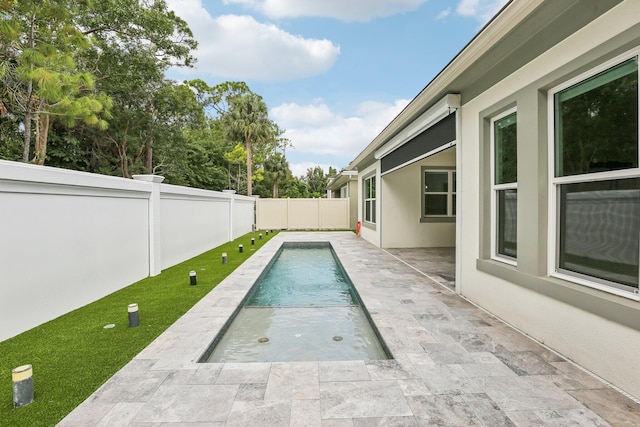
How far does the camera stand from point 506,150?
4.19 metres

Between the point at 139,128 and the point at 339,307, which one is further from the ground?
the point at 139,128

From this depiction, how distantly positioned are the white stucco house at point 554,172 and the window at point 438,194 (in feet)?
17.0

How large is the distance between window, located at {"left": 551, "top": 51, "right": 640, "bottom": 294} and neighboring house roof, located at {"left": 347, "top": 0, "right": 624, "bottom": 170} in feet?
1.75

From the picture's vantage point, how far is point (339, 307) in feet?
16.8

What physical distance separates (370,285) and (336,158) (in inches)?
1823

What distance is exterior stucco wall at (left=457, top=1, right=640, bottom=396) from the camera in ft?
8.35

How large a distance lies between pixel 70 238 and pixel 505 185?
5.96 m

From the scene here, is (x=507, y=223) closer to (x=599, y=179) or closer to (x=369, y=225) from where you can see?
(x=599, y=179)

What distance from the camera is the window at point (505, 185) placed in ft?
13.2

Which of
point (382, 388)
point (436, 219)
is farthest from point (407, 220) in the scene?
point (382, 388)

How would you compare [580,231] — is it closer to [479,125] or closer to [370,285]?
[479,125]

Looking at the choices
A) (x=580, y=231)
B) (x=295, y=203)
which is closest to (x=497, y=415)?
(x=580, y=231)

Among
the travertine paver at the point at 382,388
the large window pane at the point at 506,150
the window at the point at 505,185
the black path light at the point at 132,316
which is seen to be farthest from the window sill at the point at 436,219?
the black path light at the point at 132,316

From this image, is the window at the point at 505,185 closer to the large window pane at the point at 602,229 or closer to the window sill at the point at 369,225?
the large window pane at the point at 602,229
